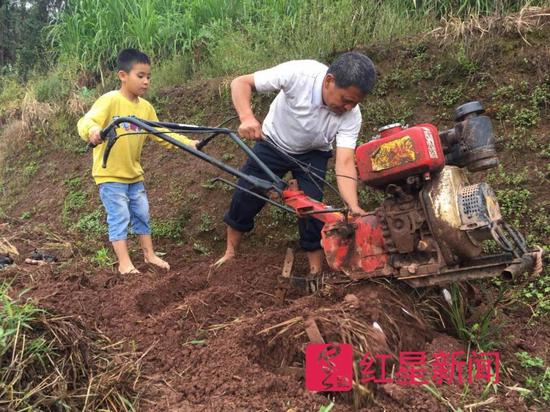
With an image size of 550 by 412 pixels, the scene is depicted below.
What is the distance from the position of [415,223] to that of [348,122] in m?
Answer: 1.02

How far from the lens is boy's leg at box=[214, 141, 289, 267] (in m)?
3.81

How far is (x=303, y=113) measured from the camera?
344 cm

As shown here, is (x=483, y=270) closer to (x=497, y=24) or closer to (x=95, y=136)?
(x=95, y=136)

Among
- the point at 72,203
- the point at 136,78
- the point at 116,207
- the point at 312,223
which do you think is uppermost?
the point at 136,78

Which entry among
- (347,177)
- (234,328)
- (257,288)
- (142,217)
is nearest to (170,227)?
(142,217)

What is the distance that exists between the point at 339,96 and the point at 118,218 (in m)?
2.08

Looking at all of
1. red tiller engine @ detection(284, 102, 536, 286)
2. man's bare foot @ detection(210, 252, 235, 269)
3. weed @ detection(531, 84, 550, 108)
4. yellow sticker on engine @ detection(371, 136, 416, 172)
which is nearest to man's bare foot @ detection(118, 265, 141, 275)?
man's bare foot @ detection(210, 252, 235, 269)

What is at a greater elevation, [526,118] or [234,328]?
[526,118]

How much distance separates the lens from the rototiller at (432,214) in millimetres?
2600

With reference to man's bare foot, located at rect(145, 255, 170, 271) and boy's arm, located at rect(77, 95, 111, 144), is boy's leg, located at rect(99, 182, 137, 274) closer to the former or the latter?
man's bare foot, located at rect(145, 255, 170, 271)

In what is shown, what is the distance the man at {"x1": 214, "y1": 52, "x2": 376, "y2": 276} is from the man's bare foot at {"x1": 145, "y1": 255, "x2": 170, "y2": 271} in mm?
842

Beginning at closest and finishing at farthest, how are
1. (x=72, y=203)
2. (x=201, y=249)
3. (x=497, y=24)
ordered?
(x=497, y=24)
(x=201, y=249)
(x=72, y=203)

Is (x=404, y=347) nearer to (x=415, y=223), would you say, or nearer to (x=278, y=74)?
(x=415, y=223)

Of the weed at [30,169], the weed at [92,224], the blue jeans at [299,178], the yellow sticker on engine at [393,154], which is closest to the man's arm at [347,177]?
the blue jeans at [299,178]
